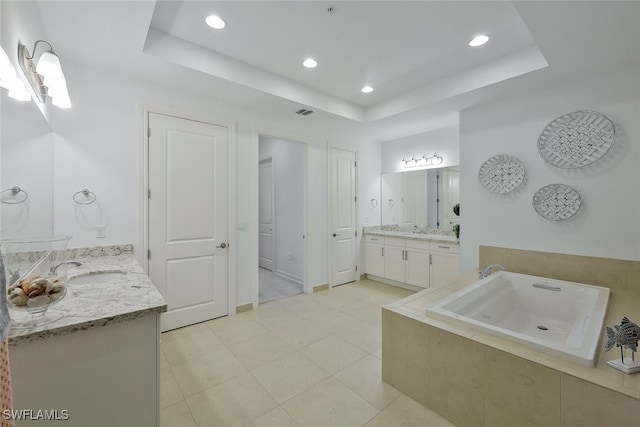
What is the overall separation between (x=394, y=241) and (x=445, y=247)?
31.3 inches

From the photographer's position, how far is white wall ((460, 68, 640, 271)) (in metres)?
2.29

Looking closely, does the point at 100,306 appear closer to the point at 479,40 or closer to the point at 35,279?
the point at 35,279

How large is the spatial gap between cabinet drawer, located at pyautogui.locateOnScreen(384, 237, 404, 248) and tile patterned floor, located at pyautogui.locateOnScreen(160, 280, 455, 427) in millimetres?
1249

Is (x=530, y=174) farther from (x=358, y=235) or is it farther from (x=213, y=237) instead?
(x=213, y=237)

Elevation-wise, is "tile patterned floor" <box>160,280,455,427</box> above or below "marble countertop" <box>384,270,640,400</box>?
below

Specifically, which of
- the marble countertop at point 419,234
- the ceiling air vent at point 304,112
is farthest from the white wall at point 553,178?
the ceiling air vent at point 304,112

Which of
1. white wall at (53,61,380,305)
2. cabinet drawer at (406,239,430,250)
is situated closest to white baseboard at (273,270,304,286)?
white wall at (53,61,380,305)

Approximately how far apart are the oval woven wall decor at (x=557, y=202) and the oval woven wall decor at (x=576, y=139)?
0.22 metres

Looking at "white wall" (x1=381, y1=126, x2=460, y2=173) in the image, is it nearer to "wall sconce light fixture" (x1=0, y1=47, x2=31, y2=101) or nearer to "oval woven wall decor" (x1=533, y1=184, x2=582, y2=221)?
"oval woven wall decor" (x1=533, y1=184, x2=582, y2=221)

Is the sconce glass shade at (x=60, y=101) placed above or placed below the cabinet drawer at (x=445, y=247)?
above

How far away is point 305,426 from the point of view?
5.18 ft

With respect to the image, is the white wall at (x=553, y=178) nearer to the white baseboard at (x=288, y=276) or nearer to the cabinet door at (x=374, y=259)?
the cabinet door at (x=374, y=259)

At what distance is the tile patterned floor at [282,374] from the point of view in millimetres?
1653

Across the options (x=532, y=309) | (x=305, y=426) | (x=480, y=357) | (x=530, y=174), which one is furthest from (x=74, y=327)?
(x=530, y=174)
